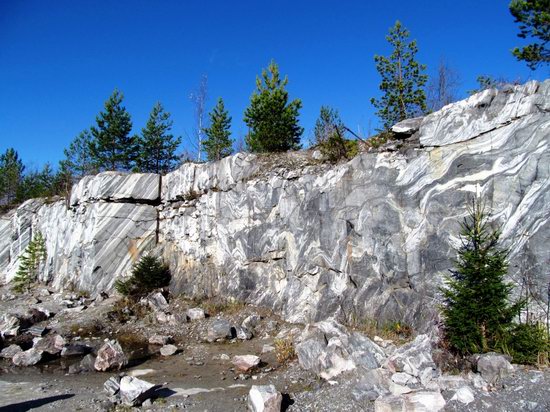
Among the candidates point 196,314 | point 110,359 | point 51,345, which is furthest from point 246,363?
point 51,345

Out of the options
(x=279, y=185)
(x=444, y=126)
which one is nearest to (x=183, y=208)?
(x=279, y=185)

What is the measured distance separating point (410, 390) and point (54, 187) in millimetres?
29505

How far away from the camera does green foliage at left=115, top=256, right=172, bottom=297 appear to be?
54.5ft

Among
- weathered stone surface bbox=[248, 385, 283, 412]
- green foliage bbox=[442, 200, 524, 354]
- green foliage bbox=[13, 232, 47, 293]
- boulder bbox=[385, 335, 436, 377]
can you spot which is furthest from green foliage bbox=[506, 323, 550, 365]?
green foliage bbox=[13, 232, 47, 293]

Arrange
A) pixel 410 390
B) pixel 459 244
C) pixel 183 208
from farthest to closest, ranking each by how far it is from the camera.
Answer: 1. pixel 183 208
2. pixel 459 244
3. pixel 410 390

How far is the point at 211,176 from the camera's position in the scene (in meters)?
17.6

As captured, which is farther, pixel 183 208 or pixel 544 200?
pixel 183 208

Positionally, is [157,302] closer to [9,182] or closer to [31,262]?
[31,262]

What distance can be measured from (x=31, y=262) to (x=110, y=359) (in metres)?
16.2

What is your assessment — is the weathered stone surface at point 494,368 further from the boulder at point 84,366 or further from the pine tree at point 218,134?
the pine tree at point 218,134

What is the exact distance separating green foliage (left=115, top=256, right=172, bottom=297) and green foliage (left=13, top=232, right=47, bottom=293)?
8.28 metres

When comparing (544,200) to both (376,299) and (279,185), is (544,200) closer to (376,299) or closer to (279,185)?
(376,299)

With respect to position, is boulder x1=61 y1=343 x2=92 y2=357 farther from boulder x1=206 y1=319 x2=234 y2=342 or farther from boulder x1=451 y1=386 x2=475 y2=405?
boulder x1=451 y1=386 x2=475 y2=405

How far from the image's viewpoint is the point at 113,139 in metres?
29.0
